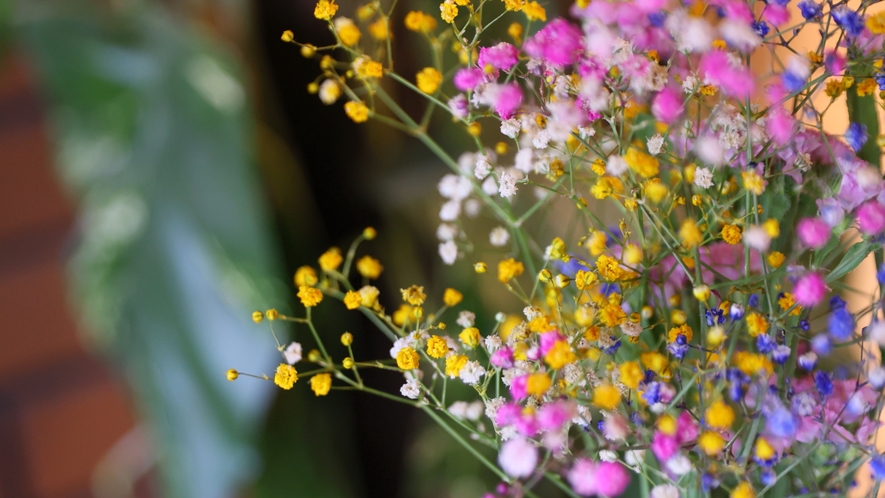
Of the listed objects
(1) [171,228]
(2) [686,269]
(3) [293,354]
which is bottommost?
(1) [171,228]

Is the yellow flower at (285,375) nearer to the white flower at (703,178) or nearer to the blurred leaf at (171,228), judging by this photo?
the white flower at (703,178)

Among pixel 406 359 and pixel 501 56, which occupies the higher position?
pixel 501 56

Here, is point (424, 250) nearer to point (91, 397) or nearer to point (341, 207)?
point (341, 207)

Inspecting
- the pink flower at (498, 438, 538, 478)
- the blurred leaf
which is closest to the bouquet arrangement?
the pink flower at (498, 438, 538, 478)

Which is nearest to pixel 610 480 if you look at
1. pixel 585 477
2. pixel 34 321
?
pixel 585 477

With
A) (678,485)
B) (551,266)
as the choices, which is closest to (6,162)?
(551,266)

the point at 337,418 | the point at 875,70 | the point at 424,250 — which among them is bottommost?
the point at 337,418

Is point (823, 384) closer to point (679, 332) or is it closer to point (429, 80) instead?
point (679, 332)

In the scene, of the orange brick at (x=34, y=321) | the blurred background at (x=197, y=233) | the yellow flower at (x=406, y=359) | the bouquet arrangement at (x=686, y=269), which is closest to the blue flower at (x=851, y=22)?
the bouquet arrangement at (x=686, y=269)
